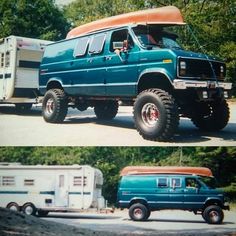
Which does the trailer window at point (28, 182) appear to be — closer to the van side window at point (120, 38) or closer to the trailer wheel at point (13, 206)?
the trailer wheel at point (13, 206)

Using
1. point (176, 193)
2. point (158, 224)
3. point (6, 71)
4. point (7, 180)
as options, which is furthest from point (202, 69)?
point (7, 180)

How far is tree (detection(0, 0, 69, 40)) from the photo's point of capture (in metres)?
4.07

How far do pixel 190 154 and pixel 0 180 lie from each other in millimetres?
2690

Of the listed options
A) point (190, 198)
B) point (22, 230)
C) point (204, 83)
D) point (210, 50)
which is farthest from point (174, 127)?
point (22, 230)

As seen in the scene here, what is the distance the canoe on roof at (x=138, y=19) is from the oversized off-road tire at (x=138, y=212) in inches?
95.1

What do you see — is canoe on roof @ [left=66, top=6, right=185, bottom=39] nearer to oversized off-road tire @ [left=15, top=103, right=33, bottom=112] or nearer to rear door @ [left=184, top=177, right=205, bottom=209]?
oversized off-road tire @ [left=15, top=103, right=33, bottom=112]

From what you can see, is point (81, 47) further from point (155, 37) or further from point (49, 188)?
point (49, 188)

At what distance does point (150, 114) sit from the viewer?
399 centimetres

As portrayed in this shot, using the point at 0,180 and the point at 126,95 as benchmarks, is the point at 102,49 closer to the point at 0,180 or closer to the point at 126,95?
the point at 126,95

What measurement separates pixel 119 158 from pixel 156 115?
0.89 metres

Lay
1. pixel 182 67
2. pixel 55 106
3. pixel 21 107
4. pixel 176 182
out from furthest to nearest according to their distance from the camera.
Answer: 1. pixel 176 182
2. pixel 55 106
3. pixel 21 107
4. pixel 182 67

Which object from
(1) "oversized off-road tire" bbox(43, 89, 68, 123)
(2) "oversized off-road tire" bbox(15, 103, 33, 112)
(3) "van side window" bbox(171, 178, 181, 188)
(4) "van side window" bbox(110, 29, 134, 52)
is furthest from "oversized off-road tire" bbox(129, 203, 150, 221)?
(4) "van side window" bbox(110, 29, 134, 52)

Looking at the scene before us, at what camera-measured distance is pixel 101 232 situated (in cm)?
459

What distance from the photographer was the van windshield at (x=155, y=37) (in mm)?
3875
